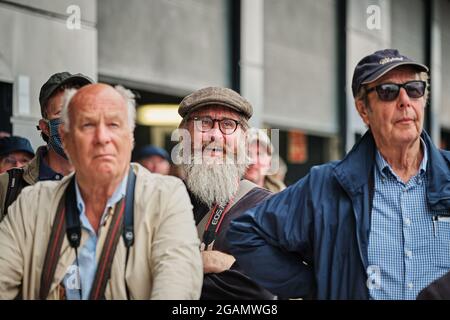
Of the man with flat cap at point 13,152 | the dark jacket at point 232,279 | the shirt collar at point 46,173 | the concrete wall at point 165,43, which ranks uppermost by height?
the concrete wall at point 165,43

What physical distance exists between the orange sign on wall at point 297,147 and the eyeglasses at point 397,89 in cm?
983

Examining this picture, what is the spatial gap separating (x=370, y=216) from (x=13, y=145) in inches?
124

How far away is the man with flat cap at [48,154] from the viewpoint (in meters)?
4.29

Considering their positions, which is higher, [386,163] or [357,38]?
[357,38]

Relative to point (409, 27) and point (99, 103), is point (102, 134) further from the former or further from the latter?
point (409, 27)

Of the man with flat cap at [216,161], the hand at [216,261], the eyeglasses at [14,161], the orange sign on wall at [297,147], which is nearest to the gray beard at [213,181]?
the man with flat cap at [216,161]

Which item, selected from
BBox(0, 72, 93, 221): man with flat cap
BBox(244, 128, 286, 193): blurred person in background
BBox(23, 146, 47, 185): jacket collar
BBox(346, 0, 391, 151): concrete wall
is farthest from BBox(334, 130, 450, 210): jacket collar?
BBox(346, 0, 391, 151): concrete wall

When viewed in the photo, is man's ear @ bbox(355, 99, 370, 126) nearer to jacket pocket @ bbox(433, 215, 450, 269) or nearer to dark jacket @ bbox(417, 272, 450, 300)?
jacket pocket @ bbox(433, 215, 450, 269)

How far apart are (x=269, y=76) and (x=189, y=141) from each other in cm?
793

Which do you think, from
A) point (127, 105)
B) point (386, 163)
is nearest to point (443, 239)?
point (386, 163)

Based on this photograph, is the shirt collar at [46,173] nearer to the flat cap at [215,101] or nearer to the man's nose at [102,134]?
the flat cap at [215,101]

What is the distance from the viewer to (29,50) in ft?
24.4
